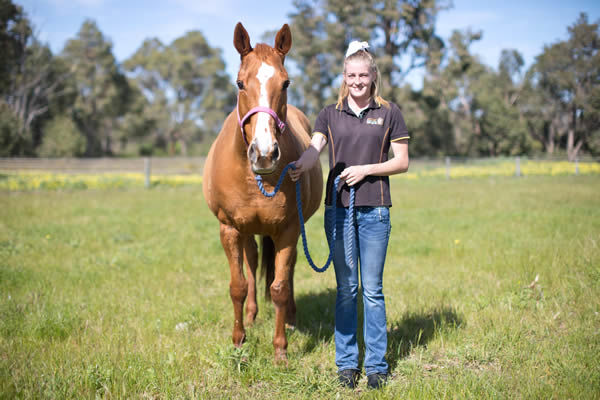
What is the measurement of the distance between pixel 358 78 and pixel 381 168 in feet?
2.00

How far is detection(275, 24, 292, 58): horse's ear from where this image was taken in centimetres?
256

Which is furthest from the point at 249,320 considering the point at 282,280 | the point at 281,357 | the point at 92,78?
the point at 92,78

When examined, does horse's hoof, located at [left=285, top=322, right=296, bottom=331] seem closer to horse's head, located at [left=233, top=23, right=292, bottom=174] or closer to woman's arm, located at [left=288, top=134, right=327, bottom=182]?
woman's arm, located at [left=288, top=134, right=327, bottom=182]

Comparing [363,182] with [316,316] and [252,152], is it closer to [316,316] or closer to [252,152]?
[252,152]

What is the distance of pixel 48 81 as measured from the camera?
37625 millimetres

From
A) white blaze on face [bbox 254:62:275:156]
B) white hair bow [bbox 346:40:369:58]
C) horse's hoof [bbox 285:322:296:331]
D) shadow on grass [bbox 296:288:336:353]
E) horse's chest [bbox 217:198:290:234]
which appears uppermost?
white hair bow [bbox 346:40:369:58]

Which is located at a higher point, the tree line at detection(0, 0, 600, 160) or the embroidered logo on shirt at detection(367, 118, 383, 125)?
the tree line at detection(0, 0, 600, 160)

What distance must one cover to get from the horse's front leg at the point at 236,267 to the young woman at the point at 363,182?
2.69ft

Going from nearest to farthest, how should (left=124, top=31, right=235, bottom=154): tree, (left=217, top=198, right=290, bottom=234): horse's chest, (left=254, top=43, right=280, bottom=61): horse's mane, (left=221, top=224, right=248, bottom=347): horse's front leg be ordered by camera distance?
(left=254, top=43, right=280, bottom=61): horse's mane → (left=217, top=198, right=290, bottom=234): horse's chest → (left=221, top=224, right=248, bottom=347): horse's front leg → (left=124, top=31, right=235, bottom=154): tree

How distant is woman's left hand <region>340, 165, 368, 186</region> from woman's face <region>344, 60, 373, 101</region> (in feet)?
1.62

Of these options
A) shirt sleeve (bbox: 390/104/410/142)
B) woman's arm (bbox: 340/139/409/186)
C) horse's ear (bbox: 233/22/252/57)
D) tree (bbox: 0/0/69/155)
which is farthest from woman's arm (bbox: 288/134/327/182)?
tree (bbox: 0/0/69/155)

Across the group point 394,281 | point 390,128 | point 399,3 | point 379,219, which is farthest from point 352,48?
point 399,3

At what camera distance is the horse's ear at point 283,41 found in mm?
2561

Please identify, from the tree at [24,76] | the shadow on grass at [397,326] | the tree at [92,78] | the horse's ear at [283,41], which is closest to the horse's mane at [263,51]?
Answer: the horse's ear at [283,41]
